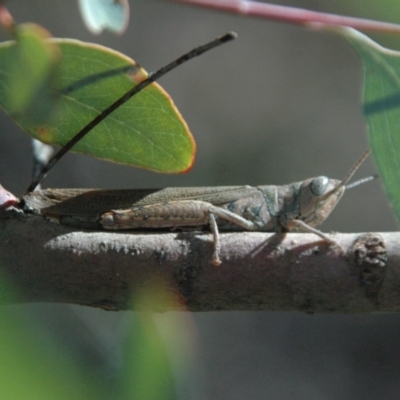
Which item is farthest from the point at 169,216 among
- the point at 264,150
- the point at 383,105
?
the point at 264,150

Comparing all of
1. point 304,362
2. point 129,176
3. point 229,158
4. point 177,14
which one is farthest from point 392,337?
point 177,14

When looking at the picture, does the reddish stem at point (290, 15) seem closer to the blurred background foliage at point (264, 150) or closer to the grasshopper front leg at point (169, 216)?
the grasshopper front leg at point (169, 216)

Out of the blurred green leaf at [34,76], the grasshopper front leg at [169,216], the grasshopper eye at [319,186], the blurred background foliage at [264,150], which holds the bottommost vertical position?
the blurred background foliage at [264,150]

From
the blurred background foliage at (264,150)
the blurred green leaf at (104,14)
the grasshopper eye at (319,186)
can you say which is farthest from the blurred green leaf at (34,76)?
the blurred background foliage at (264,150)

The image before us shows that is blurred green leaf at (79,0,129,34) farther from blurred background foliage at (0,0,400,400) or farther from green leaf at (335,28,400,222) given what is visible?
blurred background foliage at (0,0,400,400)

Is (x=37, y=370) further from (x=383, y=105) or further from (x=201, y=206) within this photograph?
(x=201, y=206)

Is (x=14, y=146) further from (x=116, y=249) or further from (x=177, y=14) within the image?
(x=116, y=249)
